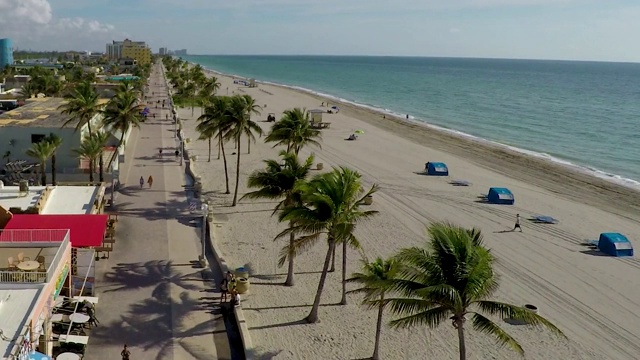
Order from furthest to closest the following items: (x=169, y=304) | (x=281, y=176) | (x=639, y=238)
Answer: (x=639, y=238) → (x=281, y=176) → (x=169, y=304)

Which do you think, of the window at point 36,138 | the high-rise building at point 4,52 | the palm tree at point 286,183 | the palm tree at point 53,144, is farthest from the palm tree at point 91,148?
the high-rise building at point 4,52

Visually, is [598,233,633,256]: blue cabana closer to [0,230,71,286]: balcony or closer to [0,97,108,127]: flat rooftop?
[0,230,71,286]: balcony

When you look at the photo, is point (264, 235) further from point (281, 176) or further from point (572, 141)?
point (572, 141)

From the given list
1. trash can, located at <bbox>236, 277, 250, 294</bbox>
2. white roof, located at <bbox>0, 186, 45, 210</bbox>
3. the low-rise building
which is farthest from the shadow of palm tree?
the low-rise building

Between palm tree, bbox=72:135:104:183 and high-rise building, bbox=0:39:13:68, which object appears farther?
high-rise building, bbox=0:39:13:68

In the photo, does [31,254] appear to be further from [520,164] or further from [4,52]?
[4,52]

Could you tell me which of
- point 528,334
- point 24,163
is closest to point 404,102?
point 24,163
